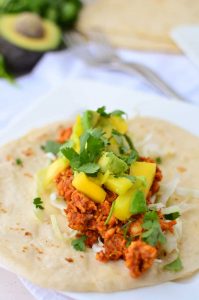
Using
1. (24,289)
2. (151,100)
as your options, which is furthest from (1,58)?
(24,289)

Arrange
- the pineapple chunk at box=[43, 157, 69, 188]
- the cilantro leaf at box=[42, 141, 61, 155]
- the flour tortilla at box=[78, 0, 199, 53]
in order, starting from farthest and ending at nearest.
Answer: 1. the flour tortilla at box=[78, 0, 199, 53]
2. the cilantro leaf at box=[42, 141, 61, 155]
3. the pineapple chunk at box=[43, 157, 69, 188]

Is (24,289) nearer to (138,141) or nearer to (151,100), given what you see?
(138,141)

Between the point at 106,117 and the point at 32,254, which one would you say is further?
the point at 106,117

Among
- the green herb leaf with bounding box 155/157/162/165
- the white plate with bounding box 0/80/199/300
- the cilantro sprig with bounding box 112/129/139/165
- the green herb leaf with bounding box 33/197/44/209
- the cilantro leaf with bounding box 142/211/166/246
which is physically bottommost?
the cilantro leaf with bounding box 142/211/166/246

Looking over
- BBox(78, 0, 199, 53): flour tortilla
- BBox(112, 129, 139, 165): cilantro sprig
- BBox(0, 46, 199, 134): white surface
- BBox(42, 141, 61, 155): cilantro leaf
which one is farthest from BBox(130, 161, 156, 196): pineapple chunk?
BBox(78, 0, 199, 53): flour tortilla

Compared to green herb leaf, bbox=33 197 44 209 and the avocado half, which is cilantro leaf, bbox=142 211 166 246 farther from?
the avocado half

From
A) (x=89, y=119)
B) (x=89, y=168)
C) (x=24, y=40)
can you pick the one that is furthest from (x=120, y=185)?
(x=24, y=40)

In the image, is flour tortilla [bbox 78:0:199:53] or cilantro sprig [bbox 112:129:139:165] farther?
flour tortilla [bbox 78:0:199:53]

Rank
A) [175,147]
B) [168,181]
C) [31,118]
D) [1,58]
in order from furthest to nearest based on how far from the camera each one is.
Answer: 1. [1,58]
2. [31,118]
3. [175,147]
4. [168,181]
